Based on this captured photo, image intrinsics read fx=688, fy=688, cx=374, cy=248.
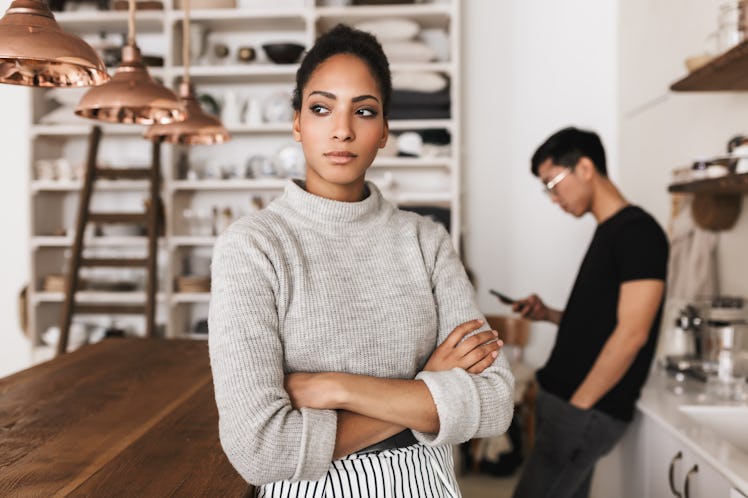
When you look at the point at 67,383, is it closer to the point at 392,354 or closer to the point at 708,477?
the point at 392,354

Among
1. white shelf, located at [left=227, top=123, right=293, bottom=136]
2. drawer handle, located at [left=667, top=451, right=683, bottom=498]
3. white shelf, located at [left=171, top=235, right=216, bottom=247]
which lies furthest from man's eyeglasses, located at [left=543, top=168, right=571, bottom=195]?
white shelf, located at [left=171, top=235, right=216, bottom=247]

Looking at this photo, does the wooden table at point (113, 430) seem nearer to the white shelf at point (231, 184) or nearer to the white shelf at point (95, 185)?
the white shelf at point (231, 184)

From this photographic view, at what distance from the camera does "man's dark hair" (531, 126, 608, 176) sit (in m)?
2.25

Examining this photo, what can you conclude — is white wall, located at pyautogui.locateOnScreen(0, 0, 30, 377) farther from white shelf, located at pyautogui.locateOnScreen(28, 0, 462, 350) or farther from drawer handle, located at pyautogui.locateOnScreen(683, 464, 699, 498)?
drawer handle, located at pyautogui.locateOnScreen(683, 464, 699, 498)

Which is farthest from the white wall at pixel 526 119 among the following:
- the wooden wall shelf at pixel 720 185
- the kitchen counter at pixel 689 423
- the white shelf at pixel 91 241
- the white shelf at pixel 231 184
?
the white shelf at pixel 91 241

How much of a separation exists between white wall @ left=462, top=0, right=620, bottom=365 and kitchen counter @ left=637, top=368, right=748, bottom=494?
1.42 metres

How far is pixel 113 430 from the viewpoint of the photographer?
1.68m

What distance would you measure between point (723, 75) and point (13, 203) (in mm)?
4061

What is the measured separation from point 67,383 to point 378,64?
158cm

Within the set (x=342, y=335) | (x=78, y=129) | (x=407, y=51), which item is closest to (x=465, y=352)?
(x=342, y=335)

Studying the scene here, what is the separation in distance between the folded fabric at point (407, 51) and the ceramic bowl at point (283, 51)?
49 cm

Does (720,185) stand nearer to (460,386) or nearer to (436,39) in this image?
(460,386)

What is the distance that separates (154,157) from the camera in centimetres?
382

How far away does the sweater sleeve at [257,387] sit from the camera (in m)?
1.04
